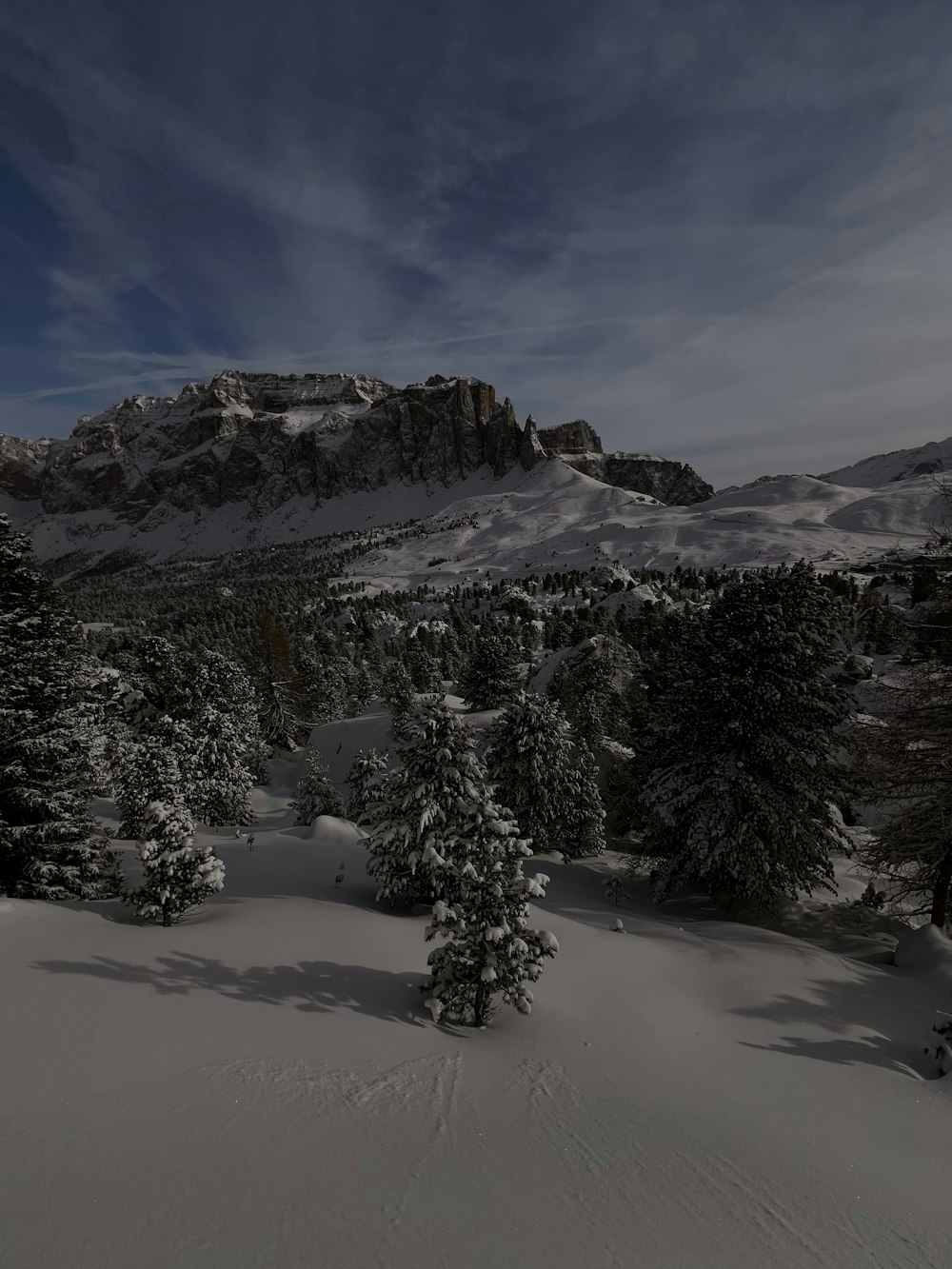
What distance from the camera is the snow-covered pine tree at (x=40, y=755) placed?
42.1ft

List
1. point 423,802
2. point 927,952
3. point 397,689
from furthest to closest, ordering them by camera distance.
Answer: point 397,689
point 927,952
point 423,802

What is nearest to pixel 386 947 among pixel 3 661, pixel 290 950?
pixel 290 950

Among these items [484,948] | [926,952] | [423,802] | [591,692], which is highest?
[423,802]

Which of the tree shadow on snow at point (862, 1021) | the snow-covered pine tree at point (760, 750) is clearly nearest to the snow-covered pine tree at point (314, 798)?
the snow-covered pine tree at point (760, 750)

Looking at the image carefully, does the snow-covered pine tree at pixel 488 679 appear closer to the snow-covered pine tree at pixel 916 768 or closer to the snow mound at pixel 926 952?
the snow-covered pine tree at pixel 916 768

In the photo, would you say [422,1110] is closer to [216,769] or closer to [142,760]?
[142,760]

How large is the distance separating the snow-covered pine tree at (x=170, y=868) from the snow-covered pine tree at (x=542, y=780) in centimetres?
1513

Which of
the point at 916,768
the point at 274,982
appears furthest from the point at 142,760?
the point at 916,768

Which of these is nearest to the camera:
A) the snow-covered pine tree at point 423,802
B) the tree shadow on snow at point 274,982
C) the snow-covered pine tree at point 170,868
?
the tree shadow on snow at point 274,982

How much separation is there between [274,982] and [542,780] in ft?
58.7

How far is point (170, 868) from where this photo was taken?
1032cm

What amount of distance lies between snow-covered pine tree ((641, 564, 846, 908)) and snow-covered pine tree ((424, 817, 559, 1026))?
30.2ft

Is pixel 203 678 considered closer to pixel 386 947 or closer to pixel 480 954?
pixel 386 947

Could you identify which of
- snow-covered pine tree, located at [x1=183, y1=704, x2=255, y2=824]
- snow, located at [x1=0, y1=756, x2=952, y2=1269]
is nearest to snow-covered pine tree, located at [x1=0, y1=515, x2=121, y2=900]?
snow, located at [x1=0, y1=756, x2=952, y2=1269]
